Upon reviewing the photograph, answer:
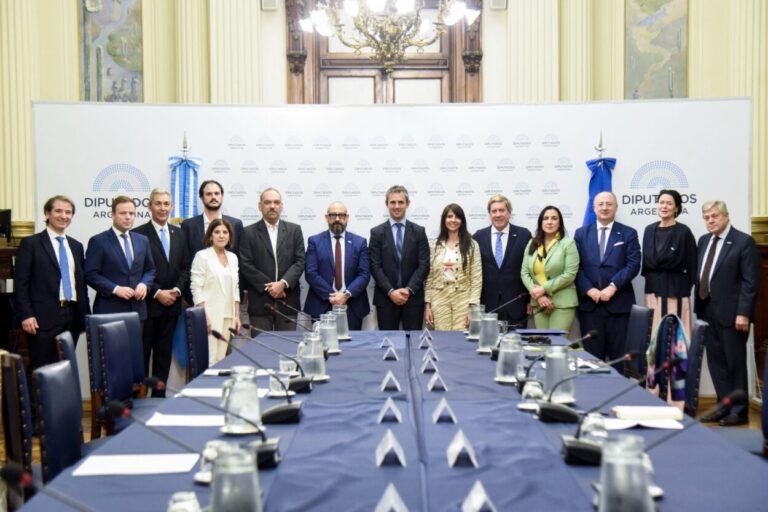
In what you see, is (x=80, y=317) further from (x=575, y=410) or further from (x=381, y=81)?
(x=381, y=81)

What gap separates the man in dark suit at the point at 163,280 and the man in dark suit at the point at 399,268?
4.55 feet

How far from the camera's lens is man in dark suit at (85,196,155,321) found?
5344 millimetres

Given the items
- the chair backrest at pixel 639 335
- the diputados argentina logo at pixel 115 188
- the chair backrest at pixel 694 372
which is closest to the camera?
the chair backrest at pixel 694 372

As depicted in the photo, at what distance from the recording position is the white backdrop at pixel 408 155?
6.22 metres

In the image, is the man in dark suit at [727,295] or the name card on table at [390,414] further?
the man in dark suit at [727,295]

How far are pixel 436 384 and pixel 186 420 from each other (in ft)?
2.98

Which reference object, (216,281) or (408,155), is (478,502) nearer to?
(216,281)

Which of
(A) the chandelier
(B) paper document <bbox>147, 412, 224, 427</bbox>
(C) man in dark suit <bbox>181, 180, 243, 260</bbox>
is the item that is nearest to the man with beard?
(C) man in dark suit <bbox>181, 180, 243, 260</bbox>

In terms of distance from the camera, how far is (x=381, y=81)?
8828mm

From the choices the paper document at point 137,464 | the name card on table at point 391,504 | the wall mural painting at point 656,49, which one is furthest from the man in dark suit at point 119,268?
the wall mural painting at point 656,49

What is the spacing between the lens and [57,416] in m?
2.58

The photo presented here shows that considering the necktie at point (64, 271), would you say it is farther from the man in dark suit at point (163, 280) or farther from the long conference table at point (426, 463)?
the long conference table at point (426, 463)

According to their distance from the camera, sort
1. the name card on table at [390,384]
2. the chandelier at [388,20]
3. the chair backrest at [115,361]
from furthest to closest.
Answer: the chandelier at [388,20] → the chair backrest at [115,361] → the name card on table at [390,384]

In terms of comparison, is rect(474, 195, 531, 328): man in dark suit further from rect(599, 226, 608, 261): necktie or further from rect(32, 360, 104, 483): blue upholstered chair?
rect(32, 360, 104, 483): blue upholstered chair
